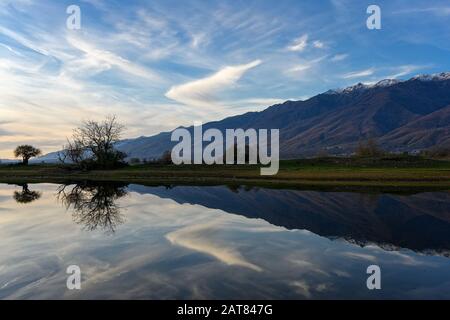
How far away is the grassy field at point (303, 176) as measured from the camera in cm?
6297

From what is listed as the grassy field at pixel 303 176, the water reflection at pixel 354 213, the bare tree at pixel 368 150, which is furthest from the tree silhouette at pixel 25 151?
the bare tree at pixel 368 150

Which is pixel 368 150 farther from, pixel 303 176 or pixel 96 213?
pixel 96 213

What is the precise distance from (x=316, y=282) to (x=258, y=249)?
6333 mm

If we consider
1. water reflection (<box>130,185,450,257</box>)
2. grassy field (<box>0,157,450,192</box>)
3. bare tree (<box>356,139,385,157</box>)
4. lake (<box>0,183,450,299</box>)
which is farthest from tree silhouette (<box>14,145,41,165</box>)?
bare tree (<box>356,139,385,157</box>)

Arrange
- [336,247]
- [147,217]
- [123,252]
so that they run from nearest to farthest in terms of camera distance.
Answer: [123,252], [336,247], [147,217]

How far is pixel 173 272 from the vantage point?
56.7 feet

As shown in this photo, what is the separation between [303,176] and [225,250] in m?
55.7

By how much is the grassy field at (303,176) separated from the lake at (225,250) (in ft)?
74.9

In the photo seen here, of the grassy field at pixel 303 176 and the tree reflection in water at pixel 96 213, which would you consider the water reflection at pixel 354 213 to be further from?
the grassy field at pixel 303 176

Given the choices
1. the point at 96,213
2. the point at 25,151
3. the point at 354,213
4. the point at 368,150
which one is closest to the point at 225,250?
the point at 96,213

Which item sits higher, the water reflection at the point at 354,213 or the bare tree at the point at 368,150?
the bare tree at the point at 368,150

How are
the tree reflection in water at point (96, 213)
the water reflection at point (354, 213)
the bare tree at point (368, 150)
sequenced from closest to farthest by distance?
the water reflection at point (354, 213) → the tree reflection in water at point (96, 213) → the bare tree at point (368, 150)
